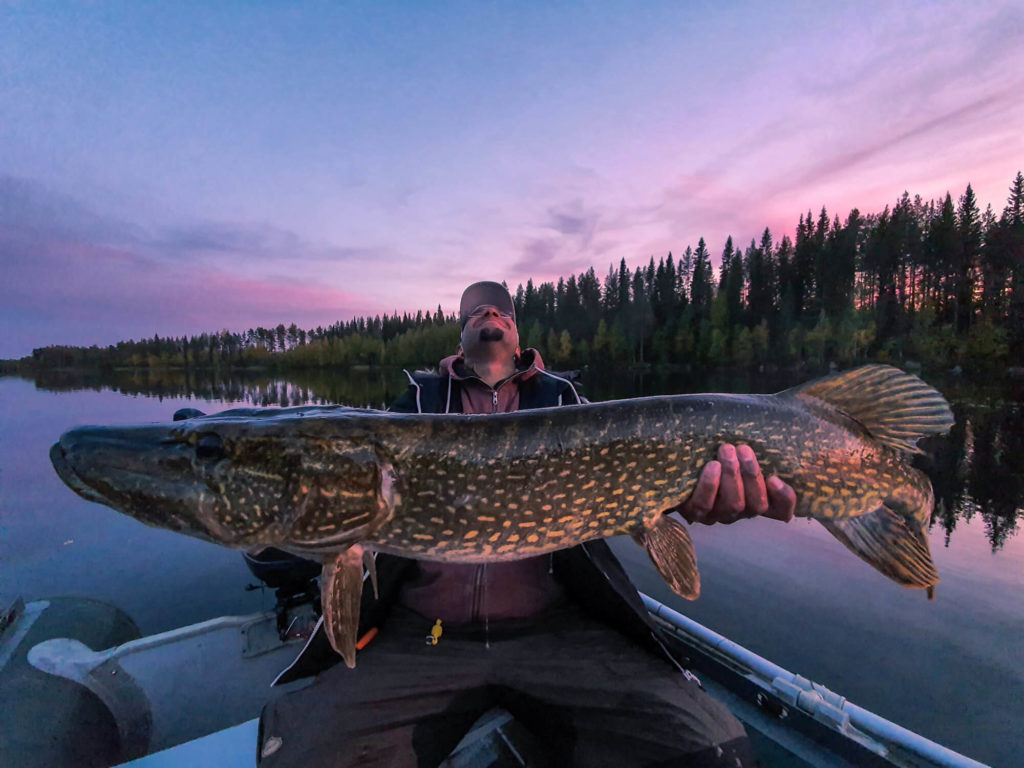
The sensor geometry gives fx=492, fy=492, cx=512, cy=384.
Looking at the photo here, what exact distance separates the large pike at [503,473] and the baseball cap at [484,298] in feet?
5.30

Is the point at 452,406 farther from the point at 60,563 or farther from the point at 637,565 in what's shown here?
the point at 60,563

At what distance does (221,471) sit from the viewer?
5.32 feet

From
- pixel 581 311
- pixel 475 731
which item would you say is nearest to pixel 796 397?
pixel 475 731

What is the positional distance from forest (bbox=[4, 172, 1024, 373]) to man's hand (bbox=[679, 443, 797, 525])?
41.3 m

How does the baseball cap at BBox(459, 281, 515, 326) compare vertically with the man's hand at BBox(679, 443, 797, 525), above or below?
above

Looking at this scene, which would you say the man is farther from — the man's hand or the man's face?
the man's face

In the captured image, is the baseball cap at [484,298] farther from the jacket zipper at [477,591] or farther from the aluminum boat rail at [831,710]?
the aluminum boat rail at [831,710]

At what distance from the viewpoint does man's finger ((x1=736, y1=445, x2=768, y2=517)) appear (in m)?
1.92

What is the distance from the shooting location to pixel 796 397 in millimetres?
2078

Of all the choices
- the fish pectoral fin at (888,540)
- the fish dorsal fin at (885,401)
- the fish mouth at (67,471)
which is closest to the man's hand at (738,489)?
the fish pectoral fin at (888,540)

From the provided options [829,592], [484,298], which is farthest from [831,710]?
[829,592]

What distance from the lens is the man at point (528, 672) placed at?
1785 mm

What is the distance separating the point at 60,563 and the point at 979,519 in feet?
53.2

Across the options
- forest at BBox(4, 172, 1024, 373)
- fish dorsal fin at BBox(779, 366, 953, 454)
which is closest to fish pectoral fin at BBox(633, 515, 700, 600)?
fish dorsal fin at BBox(779, 366, 953, 454)
